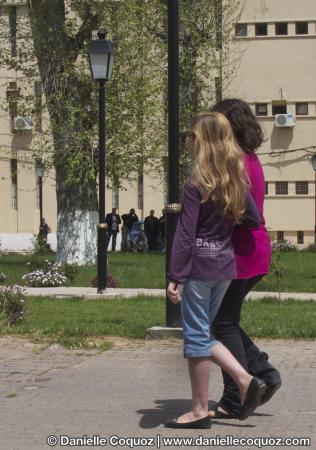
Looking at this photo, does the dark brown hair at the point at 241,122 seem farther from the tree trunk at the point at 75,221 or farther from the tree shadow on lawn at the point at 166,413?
the tree trunk at the point at 75,221

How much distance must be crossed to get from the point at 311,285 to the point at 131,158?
25.7 feet

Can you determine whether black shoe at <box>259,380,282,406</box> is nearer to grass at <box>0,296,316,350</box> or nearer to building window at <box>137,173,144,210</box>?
grass at <box>0,296,316,350</box>

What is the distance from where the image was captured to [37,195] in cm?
4725

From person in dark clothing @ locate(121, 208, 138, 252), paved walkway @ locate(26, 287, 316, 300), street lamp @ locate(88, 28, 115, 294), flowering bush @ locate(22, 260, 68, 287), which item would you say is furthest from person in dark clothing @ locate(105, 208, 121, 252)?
street lamp @ locate(88, 28, 115, 294)

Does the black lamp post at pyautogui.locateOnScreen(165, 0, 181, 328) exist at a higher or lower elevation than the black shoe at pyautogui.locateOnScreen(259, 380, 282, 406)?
higher

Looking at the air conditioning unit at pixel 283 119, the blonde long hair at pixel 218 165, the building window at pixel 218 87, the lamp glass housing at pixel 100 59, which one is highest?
the building window at pixel 218 87

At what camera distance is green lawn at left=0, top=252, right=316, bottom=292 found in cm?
2067

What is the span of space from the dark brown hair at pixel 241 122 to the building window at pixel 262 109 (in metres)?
38.3

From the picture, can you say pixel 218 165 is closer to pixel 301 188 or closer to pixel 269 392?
pixel 269 392

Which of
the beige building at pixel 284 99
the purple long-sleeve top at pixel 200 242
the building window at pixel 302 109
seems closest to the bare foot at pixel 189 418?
the purple long-sleeve top at pixel 200 242

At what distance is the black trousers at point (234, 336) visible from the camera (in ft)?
22.7

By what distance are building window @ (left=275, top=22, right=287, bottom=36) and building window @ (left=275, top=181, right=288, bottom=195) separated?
6.13 metres

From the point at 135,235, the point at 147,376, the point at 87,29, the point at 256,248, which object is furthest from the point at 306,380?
the point at 135,235

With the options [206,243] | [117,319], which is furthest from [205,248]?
[117,319]
